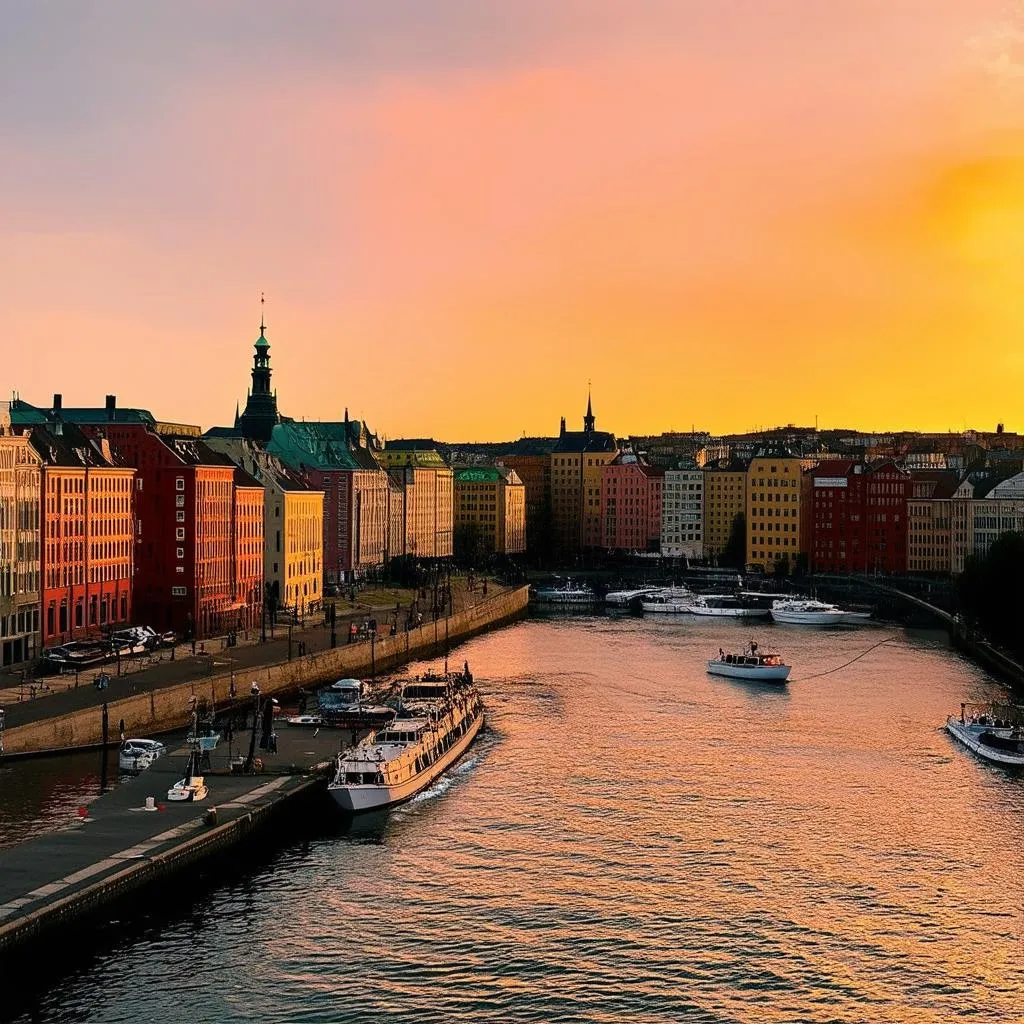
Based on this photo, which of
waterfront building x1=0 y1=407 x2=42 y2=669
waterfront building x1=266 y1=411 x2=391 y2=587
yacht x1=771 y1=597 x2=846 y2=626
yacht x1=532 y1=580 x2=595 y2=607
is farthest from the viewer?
yacht x1=532 y1=580 x2=595 y2=607

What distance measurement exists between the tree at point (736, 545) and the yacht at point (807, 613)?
46820mm

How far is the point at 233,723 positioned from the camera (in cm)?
6381

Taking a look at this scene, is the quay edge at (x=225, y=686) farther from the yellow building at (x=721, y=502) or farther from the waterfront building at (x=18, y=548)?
the yellow building at (x=721, y=502)

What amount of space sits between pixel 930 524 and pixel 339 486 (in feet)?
195

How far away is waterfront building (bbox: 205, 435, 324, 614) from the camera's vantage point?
111 m

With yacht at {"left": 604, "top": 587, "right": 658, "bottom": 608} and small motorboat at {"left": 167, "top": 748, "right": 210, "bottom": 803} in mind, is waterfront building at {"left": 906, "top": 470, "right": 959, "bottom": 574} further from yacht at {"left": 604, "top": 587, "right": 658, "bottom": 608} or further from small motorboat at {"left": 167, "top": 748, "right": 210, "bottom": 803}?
small motorboat at {"left": 167, "top": 748, "right": 210, "bottom": 803}

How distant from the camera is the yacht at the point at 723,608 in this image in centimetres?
14588

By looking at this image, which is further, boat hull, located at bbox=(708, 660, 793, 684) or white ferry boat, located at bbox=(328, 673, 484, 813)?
boat hull, located at bbox=(708, 660, 793, 684)

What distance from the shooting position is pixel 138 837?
1757 inches

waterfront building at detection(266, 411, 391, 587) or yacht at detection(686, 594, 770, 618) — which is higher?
waterfront building at detection(266, 411, 391, 587)

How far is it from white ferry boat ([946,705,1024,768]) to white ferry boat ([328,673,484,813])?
18801 mm

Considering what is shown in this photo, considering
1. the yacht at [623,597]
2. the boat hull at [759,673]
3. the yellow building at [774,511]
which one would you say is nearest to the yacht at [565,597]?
the yacht at [623,597]

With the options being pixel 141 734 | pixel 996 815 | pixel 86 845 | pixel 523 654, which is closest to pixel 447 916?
pixel 86 845

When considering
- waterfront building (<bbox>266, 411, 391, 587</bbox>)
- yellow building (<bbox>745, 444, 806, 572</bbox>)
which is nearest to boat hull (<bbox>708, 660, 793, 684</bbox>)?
waterfront building (<bbox>266, 411, 391, 587</bbox>)
